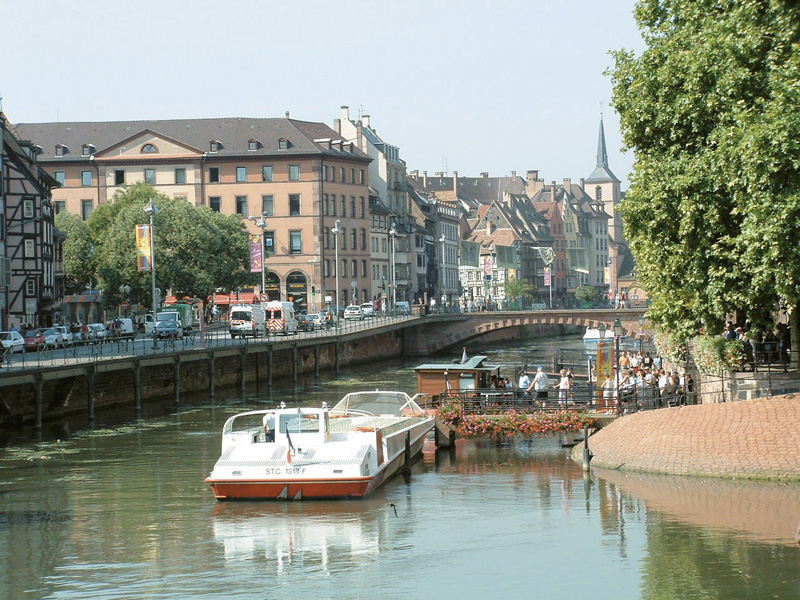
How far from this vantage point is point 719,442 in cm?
3353

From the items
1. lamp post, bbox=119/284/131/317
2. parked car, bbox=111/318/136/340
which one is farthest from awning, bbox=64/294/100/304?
parked car, bbox=111/318/136/340

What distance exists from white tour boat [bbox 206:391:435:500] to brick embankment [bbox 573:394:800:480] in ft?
20.3

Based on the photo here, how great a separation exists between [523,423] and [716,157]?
9.86 metres

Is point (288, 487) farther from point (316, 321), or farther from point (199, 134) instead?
point (199, 134)

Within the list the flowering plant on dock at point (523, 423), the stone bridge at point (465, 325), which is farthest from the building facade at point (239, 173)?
the flowering plant on dock at point (523, 423)

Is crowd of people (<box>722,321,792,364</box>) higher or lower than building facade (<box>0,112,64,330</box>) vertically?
lower

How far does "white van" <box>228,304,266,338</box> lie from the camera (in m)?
87.1

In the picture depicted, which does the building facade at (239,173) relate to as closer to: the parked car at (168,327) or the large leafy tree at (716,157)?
the parked car at (168,327)

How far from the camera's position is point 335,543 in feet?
92.2

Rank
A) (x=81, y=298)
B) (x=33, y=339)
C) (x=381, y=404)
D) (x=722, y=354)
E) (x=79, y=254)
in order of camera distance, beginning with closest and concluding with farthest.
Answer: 1. (x=722, y=354)
2. (x=381, y=404)
3. (x=33, y=339)
4. (x=79, y=254)
5. (x=81, y=298)

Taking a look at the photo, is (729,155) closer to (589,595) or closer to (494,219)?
(589,595)

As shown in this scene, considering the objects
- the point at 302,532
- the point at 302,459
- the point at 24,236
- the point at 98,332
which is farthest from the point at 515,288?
the point at 302,532

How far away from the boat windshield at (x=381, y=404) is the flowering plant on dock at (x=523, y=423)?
5.31ft

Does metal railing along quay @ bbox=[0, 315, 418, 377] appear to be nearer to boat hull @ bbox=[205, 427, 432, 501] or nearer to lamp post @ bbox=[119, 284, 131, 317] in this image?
lamp post @ bbox=[119, 284, 131, 317]
